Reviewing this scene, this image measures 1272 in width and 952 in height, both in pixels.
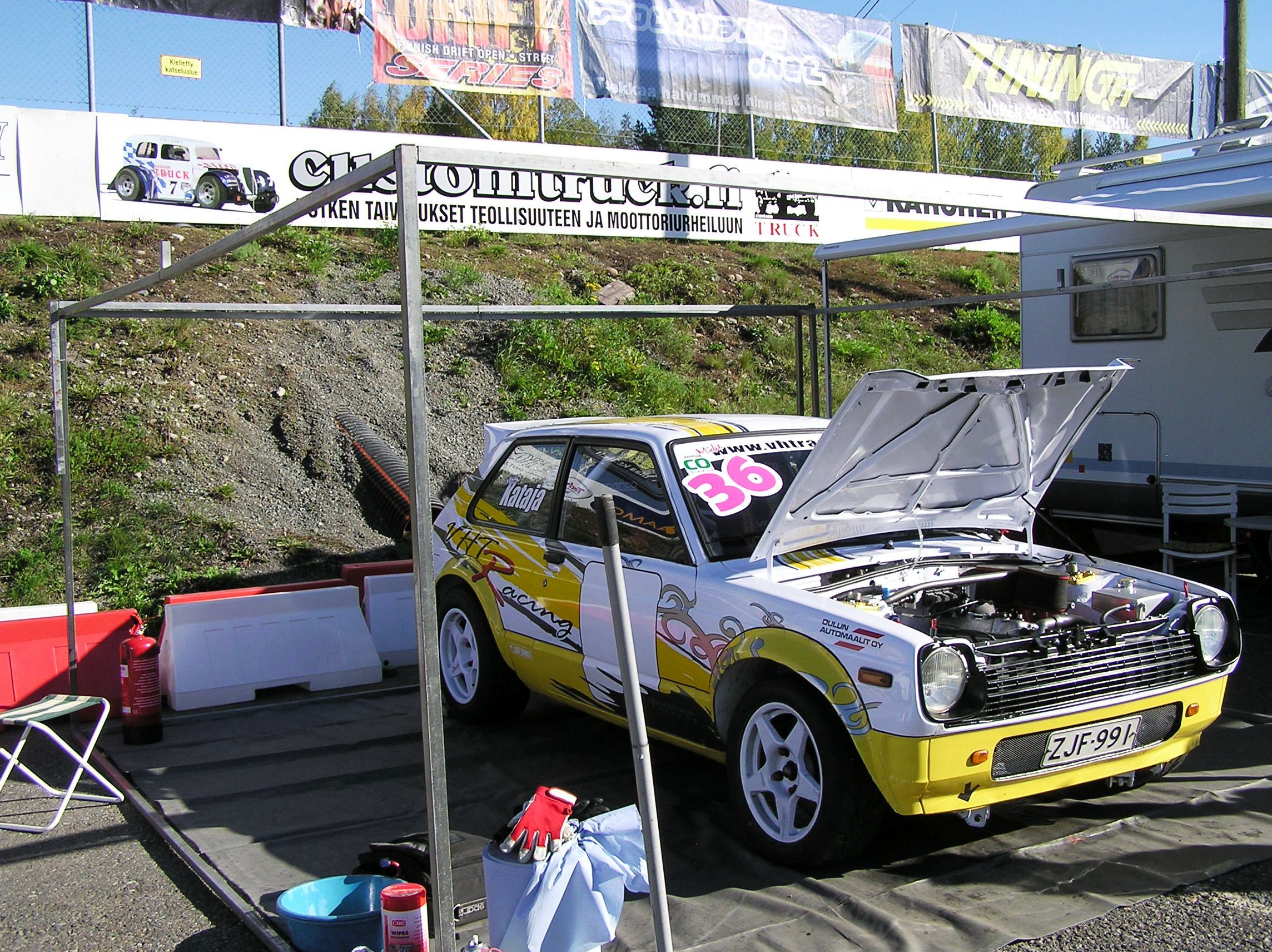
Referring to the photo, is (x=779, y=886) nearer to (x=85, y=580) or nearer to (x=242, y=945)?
(x=242, y=945)

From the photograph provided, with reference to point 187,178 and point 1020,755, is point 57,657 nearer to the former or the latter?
point 1020,755

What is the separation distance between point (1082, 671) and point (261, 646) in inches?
203

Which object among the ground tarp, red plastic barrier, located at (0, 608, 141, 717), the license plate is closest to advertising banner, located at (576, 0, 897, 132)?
red plastic barrier, located at (0, 608, 141, 717)

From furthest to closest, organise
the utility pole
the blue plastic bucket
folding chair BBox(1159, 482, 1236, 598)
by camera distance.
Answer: the utility pole → folding chair BBox(1159, 482, 1236, 598) → the blue plastic bucket

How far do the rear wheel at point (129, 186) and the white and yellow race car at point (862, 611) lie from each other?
10539 mm

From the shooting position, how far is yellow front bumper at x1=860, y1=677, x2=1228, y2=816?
384 centimetres

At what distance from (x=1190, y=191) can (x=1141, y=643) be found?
4.70 m

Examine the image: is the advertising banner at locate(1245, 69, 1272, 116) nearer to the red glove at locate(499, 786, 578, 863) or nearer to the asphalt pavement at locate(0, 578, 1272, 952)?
the asphalt pavement at locate(0, 578, 1272, 952)

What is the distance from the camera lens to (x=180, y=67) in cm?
1409

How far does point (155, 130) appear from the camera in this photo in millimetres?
13883

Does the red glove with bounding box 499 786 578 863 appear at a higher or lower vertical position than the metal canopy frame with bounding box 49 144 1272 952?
lower

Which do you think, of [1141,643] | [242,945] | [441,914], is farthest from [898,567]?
[242,945]

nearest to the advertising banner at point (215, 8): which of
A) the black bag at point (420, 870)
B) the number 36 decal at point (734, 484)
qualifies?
the number 36 decal at point (734, 484)

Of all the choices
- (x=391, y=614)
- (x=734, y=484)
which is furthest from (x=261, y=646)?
(x=734, y=484)
